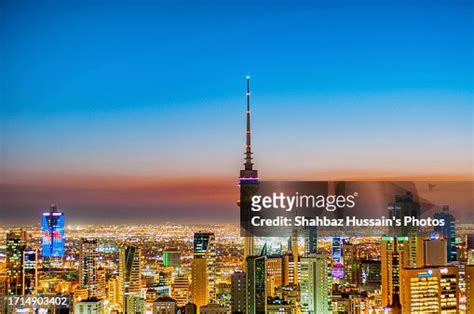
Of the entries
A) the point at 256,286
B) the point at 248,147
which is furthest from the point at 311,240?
the point at 248,147

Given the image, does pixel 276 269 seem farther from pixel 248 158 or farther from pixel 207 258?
pixel 248 158

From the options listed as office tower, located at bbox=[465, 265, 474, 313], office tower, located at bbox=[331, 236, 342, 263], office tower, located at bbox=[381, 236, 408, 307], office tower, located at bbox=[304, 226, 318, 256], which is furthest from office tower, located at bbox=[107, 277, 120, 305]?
office tower, located at bbox=[465, 265, 474, 313]

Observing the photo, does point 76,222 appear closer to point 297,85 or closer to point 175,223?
point 175,223

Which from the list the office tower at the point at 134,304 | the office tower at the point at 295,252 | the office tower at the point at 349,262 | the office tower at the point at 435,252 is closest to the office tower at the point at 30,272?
the office tower at the point at 134,304

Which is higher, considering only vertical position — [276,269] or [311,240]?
[311,240]

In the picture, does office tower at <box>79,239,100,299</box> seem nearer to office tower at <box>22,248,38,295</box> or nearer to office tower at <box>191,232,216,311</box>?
office tower at <box>22,248,38,295</box>

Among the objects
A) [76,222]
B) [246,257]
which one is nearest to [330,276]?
[246,257]
